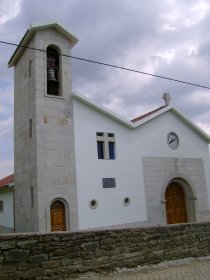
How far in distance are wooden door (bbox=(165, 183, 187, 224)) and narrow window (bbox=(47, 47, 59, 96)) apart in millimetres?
6919

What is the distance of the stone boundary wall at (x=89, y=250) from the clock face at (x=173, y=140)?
7440mm

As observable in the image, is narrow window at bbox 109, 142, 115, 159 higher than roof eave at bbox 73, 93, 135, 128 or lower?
lower

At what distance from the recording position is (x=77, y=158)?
40.4 feet

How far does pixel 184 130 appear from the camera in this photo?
16.3m

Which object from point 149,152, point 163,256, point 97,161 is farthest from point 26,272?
point 149,152

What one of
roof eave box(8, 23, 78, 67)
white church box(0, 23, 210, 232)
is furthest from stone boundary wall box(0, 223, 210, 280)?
roof eave box(8, 23, 78, 67)

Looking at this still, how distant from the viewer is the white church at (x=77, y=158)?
1172 centimetres

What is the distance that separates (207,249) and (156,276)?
2.41 m

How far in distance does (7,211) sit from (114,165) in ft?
18.9

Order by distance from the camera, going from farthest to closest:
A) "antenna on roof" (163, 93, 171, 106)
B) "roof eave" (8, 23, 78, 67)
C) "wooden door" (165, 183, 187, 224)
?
"antenna on roof" (163, 93, 171, 106)
"wooden door" (165, 183, 187, 224)
"roof eave" (8, 23, 78, 67)

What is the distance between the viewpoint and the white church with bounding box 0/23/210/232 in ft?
38.4

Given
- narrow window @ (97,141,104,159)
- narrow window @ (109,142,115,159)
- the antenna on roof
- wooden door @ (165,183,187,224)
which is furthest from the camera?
the antenna on roof

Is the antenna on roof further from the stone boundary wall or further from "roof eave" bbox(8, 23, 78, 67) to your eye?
the stone boundary wall

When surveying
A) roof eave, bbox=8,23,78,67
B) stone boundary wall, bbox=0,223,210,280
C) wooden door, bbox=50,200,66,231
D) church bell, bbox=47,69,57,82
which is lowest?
stone boundary wall, bbox=0,223,210,280
